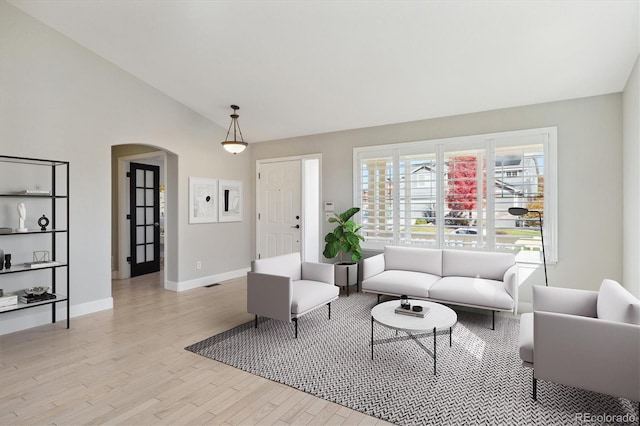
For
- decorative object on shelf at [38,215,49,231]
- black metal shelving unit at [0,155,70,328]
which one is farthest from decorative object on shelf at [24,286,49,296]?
decorative object on shelf at [38,215,49,231]

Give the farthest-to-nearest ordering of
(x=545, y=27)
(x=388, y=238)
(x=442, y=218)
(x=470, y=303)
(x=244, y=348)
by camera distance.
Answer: (x=388, y=238), (x=442, y=218), (x=470, y=303), (x=244, y=348), (x=545, y=27)

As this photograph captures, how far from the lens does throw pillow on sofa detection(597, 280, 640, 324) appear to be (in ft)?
7.32

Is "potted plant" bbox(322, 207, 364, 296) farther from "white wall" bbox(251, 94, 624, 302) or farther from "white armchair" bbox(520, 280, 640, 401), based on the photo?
"white armchair" bbox(520, 280, 640, 401)

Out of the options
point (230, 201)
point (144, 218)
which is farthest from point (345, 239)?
point (144, 218)

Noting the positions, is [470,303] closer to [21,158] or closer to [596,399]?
[596,399]

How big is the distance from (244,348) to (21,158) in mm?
3064

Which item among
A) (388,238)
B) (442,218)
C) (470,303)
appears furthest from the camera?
(388,238)

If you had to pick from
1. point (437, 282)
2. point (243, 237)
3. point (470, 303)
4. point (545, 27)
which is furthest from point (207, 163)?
point (545, 27)

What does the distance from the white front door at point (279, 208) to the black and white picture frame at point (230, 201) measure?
1.39 ft

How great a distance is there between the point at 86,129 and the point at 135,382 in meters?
3.32

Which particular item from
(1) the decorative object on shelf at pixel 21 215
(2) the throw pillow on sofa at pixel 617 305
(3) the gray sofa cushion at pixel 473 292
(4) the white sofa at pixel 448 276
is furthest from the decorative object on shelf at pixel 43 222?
(2) the throw pillow on sofa at pixel 617 305

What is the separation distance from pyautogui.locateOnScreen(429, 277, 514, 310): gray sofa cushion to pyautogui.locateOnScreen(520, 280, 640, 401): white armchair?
1.28m

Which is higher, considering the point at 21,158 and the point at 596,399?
the point at 21,158

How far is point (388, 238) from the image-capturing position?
563 centimetres
